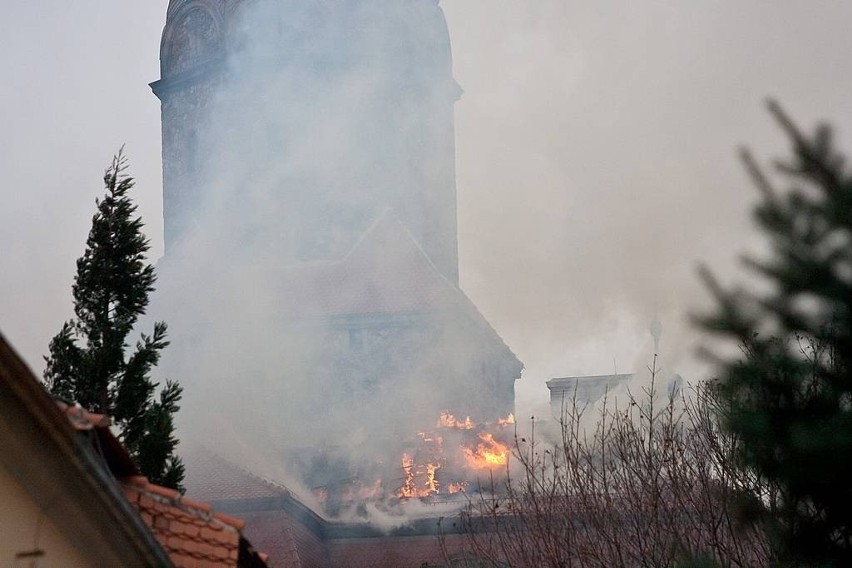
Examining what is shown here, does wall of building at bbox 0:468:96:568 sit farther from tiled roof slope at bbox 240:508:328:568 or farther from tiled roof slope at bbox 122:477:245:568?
tiled roof slope at bbox 240:508:328:568

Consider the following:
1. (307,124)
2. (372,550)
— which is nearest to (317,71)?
(307,124)

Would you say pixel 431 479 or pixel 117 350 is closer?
pixel 117 350

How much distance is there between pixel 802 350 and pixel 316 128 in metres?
31.8

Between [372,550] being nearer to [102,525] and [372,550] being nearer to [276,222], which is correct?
[276,222]

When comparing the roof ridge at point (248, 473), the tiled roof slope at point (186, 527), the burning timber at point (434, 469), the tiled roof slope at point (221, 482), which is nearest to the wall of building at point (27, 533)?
the tiled roof slope at point (186, 527)

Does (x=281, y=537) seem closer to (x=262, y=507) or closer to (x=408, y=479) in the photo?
(x=262, y=507)

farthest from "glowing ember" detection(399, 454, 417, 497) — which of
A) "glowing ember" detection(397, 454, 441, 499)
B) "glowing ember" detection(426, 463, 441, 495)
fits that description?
"glowing ember" detection(426, 463, 441, 495)

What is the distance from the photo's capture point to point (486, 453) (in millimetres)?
33031

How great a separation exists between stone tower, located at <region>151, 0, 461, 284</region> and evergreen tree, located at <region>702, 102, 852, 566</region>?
30941mm

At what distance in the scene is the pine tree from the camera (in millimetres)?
15453

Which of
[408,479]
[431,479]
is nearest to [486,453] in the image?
[431,479]

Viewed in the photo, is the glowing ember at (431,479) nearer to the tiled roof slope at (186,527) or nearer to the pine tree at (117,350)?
the pine tree at (117,350)

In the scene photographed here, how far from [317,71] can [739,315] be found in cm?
3209

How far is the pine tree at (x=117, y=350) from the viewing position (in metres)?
15.5
